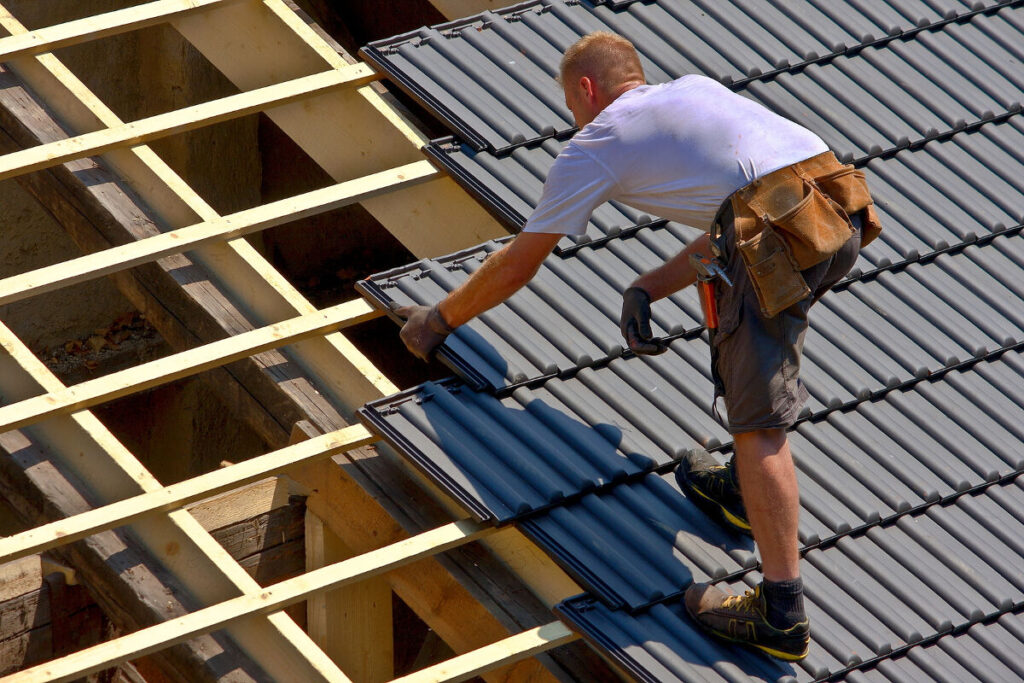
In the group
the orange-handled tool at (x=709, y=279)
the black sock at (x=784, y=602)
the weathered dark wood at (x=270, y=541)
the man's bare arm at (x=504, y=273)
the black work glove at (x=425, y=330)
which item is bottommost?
the black sock at (x=784, y=602)

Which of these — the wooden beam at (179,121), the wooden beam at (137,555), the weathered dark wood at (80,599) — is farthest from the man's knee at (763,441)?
the wooden beam at (179,121)

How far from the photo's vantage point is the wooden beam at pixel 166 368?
358cm

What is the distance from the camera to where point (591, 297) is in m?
4.15

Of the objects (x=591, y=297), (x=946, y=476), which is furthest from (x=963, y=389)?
(x=591, y=297)

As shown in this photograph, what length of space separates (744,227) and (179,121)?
193 cm

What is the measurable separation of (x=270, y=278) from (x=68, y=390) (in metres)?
0.72

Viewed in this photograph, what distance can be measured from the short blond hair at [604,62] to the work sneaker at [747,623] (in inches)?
51.5

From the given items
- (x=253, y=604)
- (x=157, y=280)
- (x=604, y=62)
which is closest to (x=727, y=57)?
(x=604, y=62)

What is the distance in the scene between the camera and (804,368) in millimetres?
4133

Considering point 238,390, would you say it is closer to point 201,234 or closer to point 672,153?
point 201,234

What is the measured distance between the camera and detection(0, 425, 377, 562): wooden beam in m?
3.36

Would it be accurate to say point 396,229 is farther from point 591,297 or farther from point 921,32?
point 921,32

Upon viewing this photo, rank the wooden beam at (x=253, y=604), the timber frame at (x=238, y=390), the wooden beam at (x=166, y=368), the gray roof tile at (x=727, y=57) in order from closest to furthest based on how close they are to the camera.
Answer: the wooden beam at (x=253, y=604) → the timber frame at (x=238, y=390) → the wooden beam at (x=166, y=368) → the gray roof tile at (x=727, y=57)

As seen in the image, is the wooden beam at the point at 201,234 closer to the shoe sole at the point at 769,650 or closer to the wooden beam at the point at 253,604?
the wooden beam at the point at 253,604
